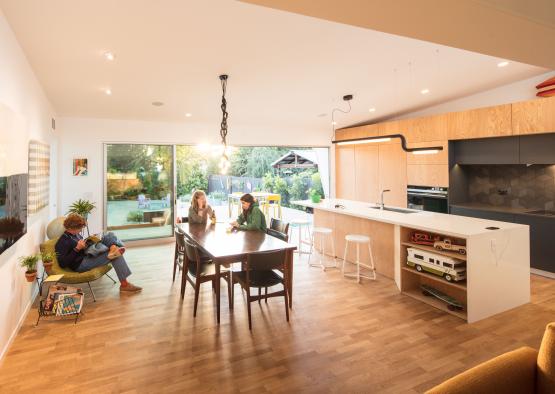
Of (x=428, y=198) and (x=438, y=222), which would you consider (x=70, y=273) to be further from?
(x=428, y=198)

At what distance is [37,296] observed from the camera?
3.90 meters

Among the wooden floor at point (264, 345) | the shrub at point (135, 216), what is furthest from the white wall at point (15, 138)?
the shrub at point (135, 216)

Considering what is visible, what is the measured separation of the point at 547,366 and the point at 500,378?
226 millimetres

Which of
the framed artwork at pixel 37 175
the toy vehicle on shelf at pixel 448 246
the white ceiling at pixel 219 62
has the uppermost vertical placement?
the white ceiling at pixel 219 62

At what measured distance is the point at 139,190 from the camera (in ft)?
21.4

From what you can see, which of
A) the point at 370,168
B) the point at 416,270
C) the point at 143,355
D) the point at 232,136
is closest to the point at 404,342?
the point at 416,270

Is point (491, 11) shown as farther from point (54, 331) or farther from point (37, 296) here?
point (37, 296)

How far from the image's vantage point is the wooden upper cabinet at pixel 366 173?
6988 millimetres

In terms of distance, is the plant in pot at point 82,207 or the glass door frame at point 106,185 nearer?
the plant in pot at point 82,207

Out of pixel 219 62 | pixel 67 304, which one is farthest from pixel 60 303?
pixel 219 62

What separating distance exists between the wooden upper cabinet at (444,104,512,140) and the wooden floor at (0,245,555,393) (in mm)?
2289

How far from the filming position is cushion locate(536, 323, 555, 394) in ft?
4.45

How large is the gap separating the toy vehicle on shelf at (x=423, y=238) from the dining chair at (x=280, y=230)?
4.89 ft

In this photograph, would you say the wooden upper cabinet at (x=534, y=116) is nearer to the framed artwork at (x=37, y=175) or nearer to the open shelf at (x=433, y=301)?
the open shelf at (x=433, y=301)
